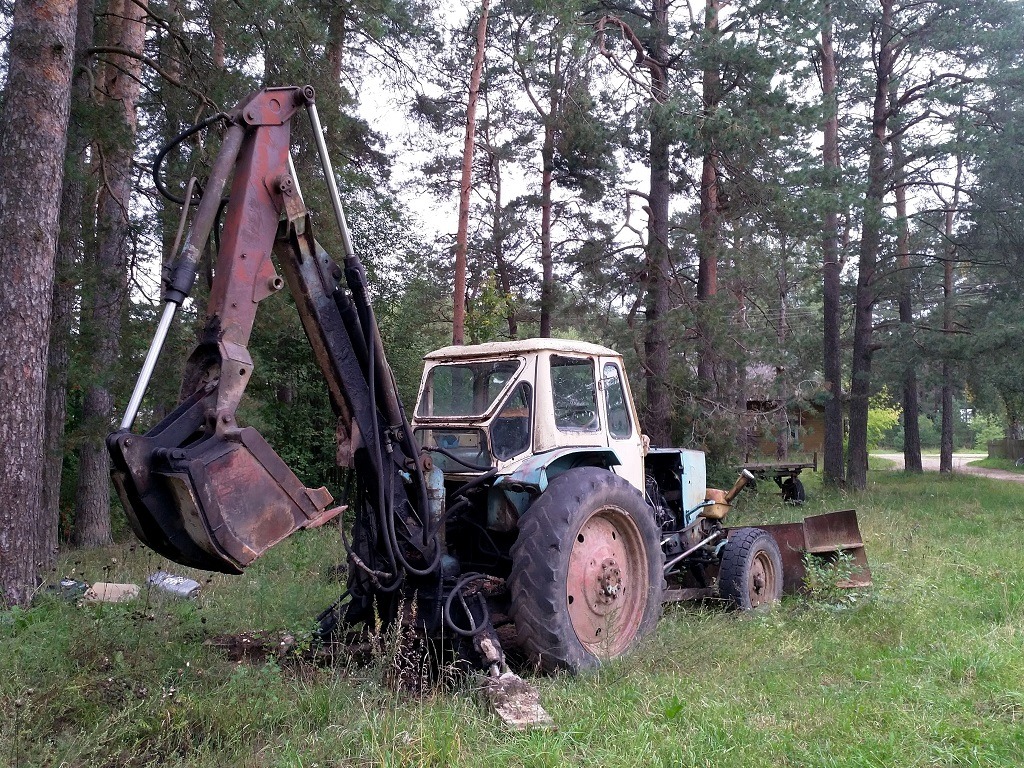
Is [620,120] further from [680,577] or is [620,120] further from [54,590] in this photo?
[54,590]

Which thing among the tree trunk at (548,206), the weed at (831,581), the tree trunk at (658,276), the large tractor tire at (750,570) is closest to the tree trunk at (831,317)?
the tree trunk at (658,276)

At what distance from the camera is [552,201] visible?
1895cm

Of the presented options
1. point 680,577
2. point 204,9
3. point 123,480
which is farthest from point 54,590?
point 204,9

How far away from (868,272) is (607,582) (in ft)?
53.5

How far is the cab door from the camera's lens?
588 centimetres

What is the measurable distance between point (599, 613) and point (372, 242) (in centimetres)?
1103

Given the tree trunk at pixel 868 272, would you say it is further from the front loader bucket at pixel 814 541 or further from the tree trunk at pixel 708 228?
the front loader bucket at pixel 814 541

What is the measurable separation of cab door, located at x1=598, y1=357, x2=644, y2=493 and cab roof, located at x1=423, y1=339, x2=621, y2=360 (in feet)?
0.49

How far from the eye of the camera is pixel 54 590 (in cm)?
586

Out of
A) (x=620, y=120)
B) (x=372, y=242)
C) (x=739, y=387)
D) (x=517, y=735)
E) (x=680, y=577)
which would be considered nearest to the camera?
(x=517, y=735)

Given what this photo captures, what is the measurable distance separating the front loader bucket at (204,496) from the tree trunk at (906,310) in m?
14.9

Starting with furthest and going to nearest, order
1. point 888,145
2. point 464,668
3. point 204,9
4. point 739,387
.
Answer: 1. point 888,145
2. point 739,387
3. point 204,9
4. point 464,668

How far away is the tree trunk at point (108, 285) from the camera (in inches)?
314

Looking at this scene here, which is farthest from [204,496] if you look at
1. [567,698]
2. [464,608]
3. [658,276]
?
[658,276]
